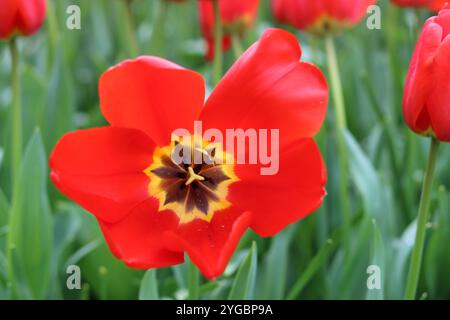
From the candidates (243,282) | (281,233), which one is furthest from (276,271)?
(243,282)

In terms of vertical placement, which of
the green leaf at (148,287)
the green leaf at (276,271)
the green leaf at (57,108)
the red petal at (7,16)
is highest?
the red petal at (7,16)

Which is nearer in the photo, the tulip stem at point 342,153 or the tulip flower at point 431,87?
the tulip flower at point 431,87

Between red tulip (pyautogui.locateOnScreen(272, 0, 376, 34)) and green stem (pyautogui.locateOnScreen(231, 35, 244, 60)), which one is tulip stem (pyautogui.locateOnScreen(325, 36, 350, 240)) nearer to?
red tulip (pyautogui.locateOnScreen(272, 0, 376, 34))

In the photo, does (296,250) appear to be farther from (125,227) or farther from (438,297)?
(125,227)

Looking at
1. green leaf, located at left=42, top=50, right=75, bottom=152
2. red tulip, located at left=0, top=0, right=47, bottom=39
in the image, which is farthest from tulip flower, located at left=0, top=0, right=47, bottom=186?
green leaf, located at left=42, top=50, right=75, bottom=152

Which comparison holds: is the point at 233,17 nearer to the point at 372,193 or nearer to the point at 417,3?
the point at 417,3

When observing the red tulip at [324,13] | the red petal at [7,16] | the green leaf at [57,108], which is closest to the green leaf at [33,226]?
the red petal at [7,16]

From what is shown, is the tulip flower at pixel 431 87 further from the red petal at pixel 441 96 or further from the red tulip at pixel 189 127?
the red tulip at pixel 189 127

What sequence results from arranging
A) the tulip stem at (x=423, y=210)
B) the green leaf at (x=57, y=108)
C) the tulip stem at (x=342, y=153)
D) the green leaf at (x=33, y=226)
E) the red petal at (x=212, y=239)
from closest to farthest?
1. the red petal at (x=212, y=239)
2. the tulip stem at (x=423, y=210)
3. the green leaf at (x=33, y=226)
4. the tulip stem at (x=342, y=153)
5. the green leaf at (x=57, y=108)
